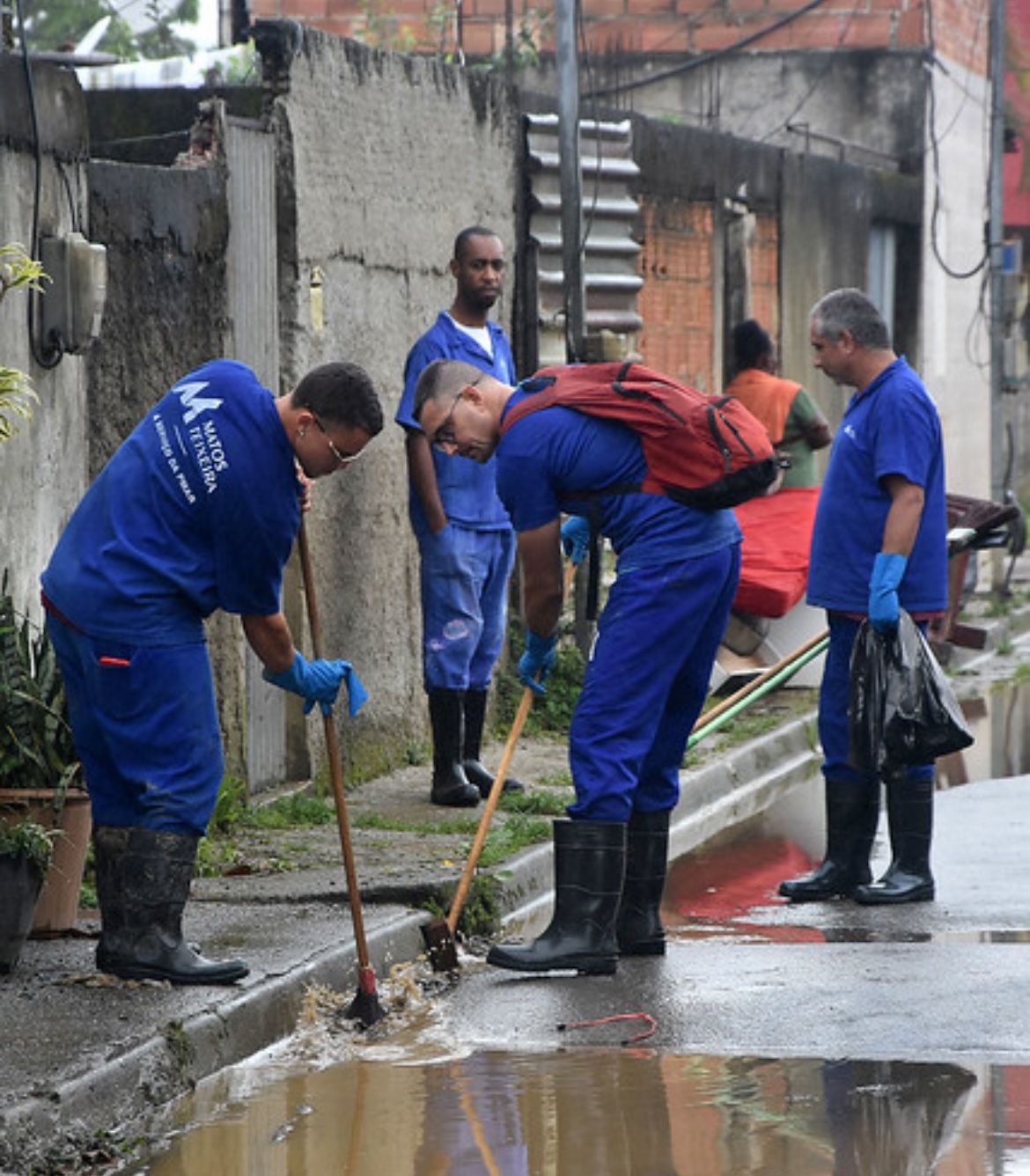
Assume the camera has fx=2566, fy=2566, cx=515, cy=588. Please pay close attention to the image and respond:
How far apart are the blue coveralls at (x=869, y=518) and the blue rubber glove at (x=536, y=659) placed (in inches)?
51.2

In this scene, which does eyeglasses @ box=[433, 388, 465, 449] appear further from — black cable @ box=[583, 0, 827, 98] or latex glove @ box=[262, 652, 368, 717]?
black cable @ box=[583, 0, 827, 98]

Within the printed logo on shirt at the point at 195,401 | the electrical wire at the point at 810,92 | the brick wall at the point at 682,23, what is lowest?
the printed logo on shirt at the point at 195,401

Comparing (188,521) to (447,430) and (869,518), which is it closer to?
(447,430)

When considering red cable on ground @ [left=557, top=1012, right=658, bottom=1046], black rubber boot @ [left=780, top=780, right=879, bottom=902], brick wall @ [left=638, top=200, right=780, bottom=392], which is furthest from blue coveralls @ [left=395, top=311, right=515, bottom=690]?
brick wall @ [left=638, top=200, right=780, bottom=392]

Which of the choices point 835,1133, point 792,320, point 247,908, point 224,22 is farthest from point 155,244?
point 792,320

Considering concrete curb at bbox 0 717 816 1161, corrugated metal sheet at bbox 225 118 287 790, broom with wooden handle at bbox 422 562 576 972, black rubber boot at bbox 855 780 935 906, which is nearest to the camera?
concrete curb at bbox 0 717 816 1161

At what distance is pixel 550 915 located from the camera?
347 inches

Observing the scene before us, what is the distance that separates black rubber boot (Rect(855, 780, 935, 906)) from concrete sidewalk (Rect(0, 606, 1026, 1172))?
0.39 metres

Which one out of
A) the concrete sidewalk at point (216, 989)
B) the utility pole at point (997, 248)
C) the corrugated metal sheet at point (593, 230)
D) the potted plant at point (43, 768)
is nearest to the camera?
the concrete sidewalk at point (216, 989)

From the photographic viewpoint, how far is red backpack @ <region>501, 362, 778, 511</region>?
285 inches

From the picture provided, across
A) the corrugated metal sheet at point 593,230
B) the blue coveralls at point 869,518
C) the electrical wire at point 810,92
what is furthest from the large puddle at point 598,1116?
the electrical wire at point 810,92

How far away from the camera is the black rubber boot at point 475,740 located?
33.6ft

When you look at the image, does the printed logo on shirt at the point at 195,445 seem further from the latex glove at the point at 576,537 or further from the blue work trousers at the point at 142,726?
the latex glove at the point at 576,537

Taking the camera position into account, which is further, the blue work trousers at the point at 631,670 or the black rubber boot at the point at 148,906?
the blue work trousers at the point at 631,670
